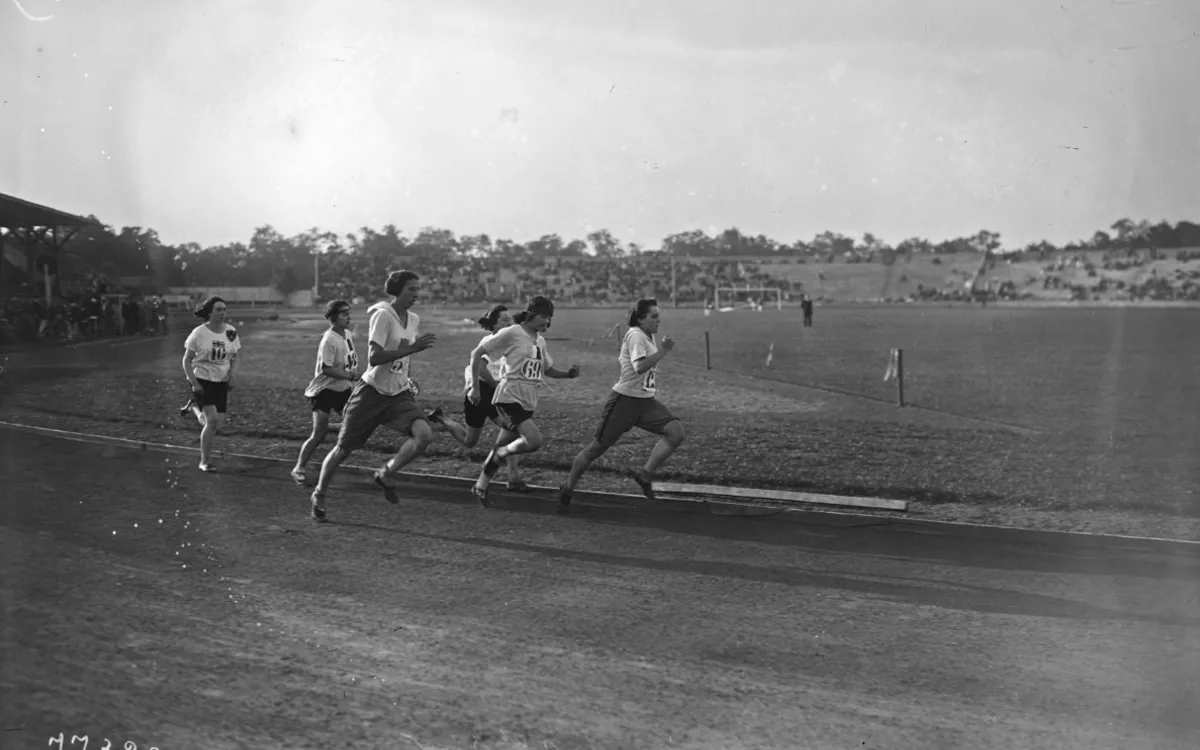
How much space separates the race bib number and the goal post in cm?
8000

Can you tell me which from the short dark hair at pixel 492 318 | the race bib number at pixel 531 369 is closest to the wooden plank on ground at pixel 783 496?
the race bib number at pixel 531 369

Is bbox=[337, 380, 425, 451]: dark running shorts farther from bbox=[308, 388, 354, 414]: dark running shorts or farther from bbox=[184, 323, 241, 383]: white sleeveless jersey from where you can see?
bbox=[184, 323, 241, 383]: white sleeveless jersey

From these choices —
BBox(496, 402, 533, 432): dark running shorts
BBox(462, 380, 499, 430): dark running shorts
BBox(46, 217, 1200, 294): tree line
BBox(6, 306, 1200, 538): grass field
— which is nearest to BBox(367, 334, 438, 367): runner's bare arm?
BBox(496, 402, 533, 432): dark running shorts

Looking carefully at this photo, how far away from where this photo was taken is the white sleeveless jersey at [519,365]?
30.0 feet

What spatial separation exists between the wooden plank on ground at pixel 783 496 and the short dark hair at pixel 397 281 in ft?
10.9

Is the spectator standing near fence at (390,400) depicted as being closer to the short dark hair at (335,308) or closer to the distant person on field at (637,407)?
the distant person on field at (637,407)

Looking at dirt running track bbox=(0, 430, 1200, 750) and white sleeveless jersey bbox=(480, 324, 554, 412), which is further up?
white sleeveless jersey bbox=(480, 324, 554, 412)

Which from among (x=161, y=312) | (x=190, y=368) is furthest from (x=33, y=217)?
(x=190, y=368)

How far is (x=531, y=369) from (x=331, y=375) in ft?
6.60

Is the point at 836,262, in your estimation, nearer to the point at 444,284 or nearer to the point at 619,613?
the point at 444,284

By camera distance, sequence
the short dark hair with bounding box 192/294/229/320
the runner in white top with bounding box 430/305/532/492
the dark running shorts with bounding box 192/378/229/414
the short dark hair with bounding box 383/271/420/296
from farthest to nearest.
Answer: the dark running shorts with bounding box 192/378/229/414
the short dark hair with bounding box 192/294/229/320
the runner in white top with bounding box 430/305/532/492
the short dark hair with bounding box 383/271/420/296

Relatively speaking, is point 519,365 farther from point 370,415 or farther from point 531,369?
point 370,415

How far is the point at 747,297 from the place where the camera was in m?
96.6

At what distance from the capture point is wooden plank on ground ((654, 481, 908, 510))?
365 inches
